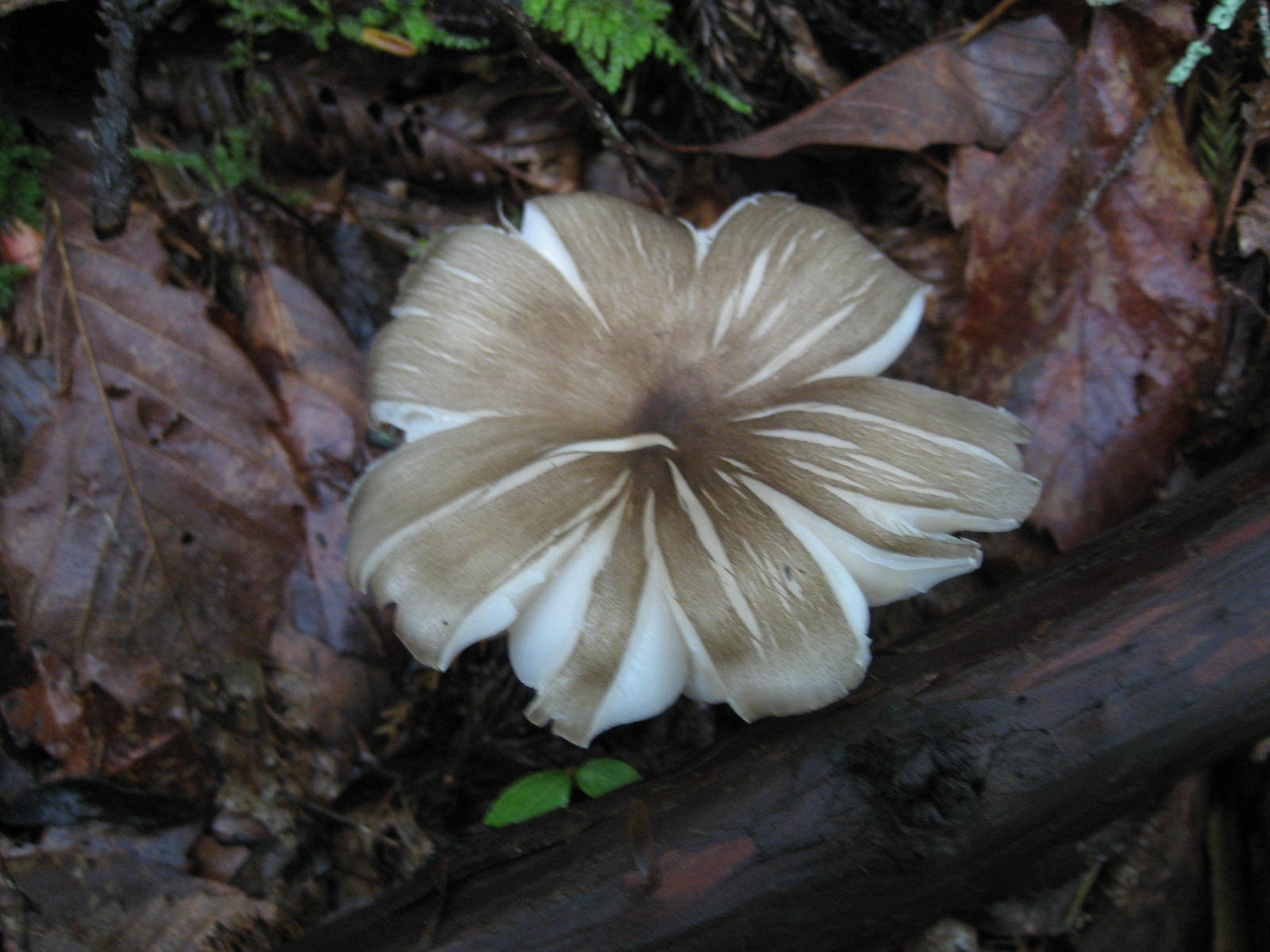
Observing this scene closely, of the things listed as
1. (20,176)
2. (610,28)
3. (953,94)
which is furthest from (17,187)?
(953,94)

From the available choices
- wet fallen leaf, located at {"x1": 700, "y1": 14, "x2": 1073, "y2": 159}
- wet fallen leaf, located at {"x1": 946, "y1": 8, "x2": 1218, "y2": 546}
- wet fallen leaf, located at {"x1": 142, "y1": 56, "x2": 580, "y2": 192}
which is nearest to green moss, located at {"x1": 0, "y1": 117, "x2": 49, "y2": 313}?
wet fallen leaf, located at {"x1": 142, "y1": 56, "x2": 580, "y2": 192}

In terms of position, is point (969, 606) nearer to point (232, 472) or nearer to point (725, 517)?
point (725, 517)

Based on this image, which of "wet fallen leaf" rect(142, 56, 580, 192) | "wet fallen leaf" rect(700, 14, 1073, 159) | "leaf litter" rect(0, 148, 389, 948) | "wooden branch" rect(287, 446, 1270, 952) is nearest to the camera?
"wooden branch" rect(287, 446, 1270, 952)

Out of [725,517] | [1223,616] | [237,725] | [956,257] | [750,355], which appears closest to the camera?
[1223,616]

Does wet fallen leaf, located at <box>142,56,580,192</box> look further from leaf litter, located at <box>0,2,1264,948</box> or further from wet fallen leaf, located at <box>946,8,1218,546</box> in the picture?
wet fallen leaf, located at <box>946,8,1218,546</box>

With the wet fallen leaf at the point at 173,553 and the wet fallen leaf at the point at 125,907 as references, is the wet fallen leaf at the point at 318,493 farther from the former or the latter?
the wet fallen leaf at the point at 125,907

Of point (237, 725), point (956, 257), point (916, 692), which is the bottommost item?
point (237, 725)

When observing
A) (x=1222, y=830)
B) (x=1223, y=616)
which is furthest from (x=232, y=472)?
(x=1222, y=830)
